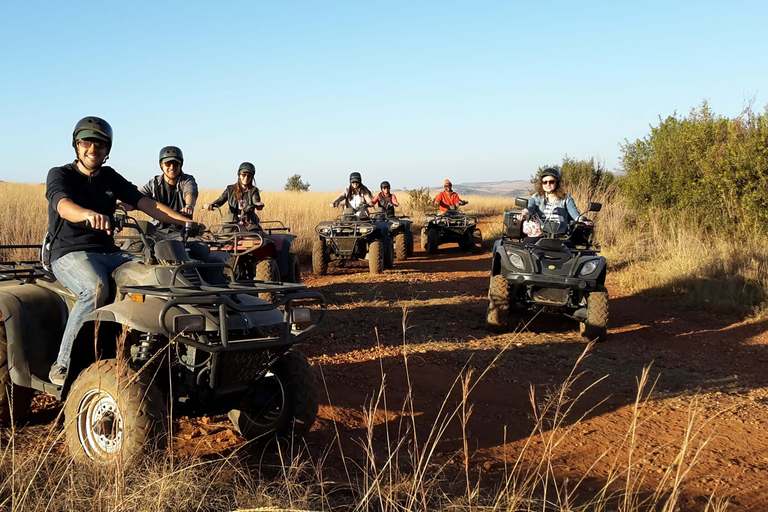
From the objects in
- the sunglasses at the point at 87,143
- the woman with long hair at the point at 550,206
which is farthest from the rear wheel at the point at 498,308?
the sunglasses at the point at 87,143

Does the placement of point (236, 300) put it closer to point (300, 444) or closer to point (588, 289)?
point (300, 444)

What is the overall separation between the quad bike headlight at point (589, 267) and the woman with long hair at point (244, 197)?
4.61m

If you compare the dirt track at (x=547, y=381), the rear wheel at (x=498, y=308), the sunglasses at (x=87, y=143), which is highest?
the sunglasses at (x=87, y=143)

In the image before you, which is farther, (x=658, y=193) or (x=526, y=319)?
(x=658, y=193)

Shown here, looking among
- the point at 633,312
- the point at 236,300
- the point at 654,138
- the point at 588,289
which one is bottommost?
the point at 633,312

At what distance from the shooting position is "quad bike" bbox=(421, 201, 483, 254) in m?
17.1

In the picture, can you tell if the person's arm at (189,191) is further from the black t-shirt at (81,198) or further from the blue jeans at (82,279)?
the blue jeans at (82,279)

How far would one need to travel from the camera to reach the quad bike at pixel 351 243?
41.2 feet

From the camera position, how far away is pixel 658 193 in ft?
48.5

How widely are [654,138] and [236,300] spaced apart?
48.9 feet

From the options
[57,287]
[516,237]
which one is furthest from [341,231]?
[57,287]

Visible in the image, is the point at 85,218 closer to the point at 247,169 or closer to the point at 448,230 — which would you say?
the point at 247,169

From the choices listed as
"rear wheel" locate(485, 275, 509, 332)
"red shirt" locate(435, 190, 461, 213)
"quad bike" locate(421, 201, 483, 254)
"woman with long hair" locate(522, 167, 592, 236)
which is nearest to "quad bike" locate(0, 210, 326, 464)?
"rear wheel" locate(485, 275, 509, 332)

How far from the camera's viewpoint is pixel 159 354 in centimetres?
378
